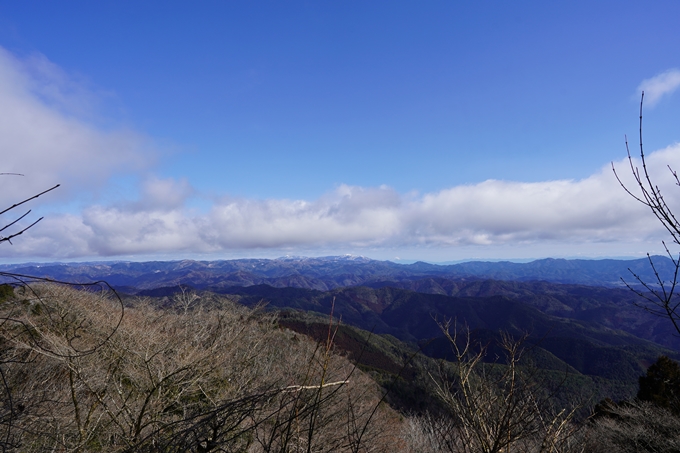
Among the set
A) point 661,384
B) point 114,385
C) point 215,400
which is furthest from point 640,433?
point 114,385

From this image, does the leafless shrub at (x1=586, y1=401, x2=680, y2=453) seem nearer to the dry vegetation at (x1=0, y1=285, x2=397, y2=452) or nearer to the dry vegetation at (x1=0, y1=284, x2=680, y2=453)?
the dry vegetation at (x1=0, y1=284, x2=680, y2=453)

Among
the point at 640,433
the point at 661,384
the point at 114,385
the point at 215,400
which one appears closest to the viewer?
the point at 215,400

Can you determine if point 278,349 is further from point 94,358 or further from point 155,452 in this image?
point 155,452

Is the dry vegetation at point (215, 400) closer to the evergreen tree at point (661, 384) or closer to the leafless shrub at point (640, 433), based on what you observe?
the leafless shrub at point (640, 433)

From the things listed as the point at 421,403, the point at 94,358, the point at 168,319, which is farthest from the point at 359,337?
the point at 94,358

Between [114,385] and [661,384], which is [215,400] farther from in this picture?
[661,384]

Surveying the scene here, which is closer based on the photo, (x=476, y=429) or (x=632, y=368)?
(x=476, y=429)

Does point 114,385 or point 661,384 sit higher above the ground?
point 114,385

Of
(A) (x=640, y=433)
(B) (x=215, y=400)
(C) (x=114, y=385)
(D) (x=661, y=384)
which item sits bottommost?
(D) (x=661, y=384)

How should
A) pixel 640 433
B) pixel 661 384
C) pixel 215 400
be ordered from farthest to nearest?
1. pixel 661 384
2. pixel 640 433
3. pixel 215 400

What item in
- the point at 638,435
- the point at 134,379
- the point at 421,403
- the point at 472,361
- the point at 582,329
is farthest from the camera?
the point at 582,329

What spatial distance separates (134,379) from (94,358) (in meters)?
4.71

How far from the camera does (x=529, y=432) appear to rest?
3.43 meters

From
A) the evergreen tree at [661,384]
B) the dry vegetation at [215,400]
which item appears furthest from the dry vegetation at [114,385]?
the evergreen tree at [661,384]
